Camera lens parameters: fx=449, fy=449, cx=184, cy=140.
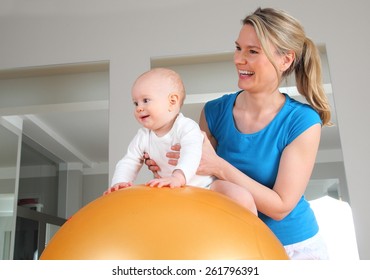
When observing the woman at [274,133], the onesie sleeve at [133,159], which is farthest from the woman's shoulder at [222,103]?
the onesie sleeve at [133,159]

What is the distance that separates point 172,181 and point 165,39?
81.1 inches

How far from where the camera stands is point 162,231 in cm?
61

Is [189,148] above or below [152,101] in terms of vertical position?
below

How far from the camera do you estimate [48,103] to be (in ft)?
9.63

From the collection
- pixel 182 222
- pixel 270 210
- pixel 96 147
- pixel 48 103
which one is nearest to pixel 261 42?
pixel 270 210

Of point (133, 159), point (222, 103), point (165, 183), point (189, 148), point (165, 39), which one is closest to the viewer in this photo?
point (165, 183)

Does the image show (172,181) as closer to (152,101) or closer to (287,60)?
(152,101)

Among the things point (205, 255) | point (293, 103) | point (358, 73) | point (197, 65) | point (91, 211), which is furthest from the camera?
point (197, 65)

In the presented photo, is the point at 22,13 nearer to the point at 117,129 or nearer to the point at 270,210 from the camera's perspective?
the point at 117,129

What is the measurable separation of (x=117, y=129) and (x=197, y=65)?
634 millimetres

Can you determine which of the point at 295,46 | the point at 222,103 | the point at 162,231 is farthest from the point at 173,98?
the point at 162,231

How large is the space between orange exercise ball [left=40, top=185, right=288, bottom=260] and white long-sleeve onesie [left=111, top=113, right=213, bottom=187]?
0.21 m

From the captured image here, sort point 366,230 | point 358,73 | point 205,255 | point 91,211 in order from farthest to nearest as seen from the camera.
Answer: point 358,73 → point 366,230 → point 91,211 → point 205,255

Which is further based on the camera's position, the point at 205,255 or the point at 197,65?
the point at 197,65
